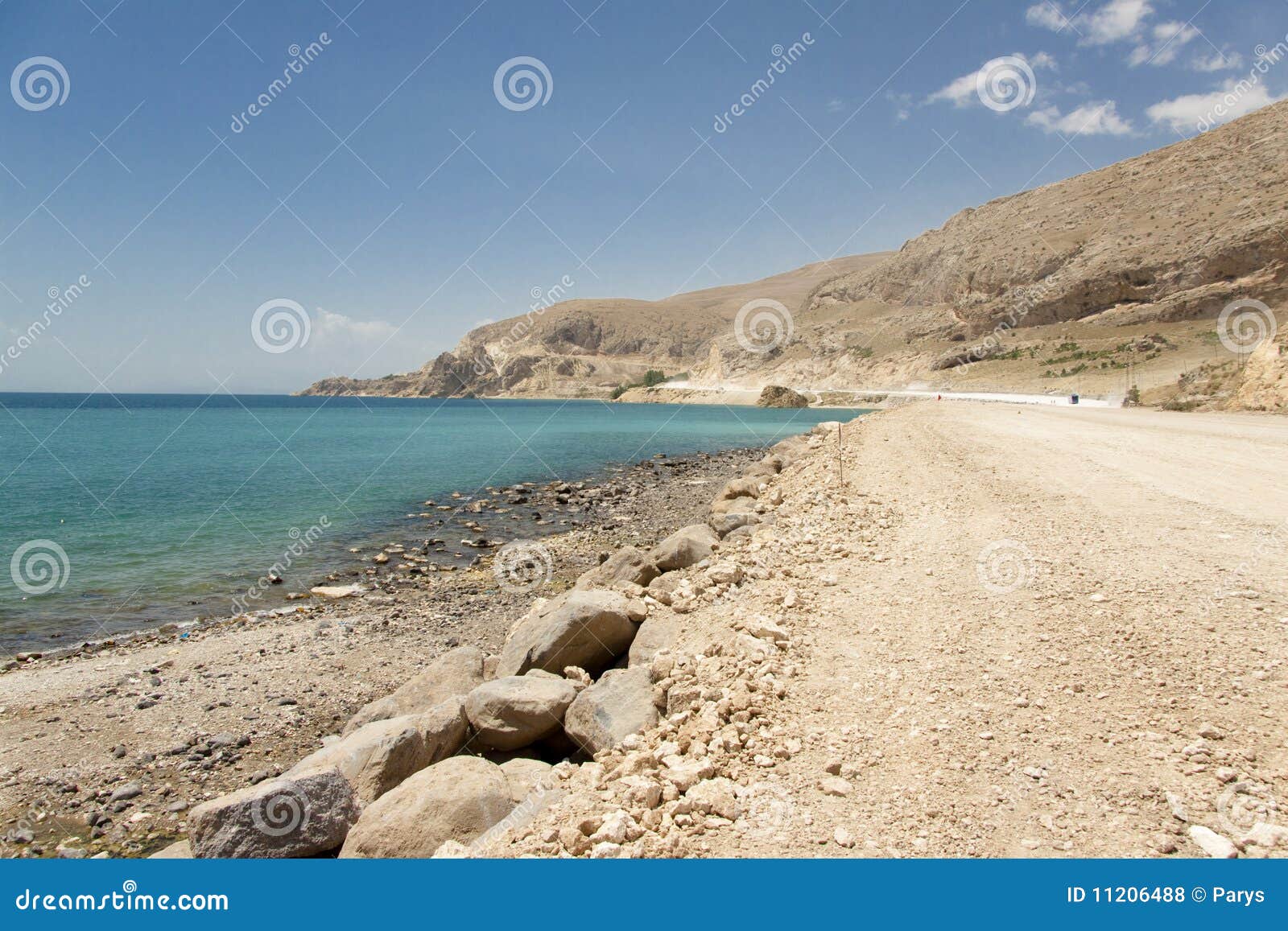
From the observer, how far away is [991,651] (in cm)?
540

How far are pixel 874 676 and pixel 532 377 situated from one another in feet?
616

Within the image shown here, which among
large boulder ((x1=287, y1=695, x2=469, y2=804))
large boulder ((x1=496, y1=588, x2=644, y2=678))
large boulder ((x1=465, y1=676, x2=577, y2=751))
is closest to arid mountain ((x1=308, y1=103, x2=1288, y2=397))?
large boulder ((x1=496, y1=588, x2=644, y2=678))

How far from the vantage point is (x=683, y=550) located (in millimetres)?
10516

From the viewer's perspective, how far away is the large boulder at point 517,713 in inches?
247

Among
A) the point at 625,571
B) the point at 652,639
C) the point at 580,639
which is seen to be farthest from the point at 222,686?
the point at 652,639

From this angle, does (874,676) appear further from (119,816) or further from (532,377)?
(532,377)

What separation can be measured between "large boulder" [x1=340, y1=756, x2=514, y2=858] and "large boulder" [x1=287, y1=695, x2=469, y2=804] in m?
0.79

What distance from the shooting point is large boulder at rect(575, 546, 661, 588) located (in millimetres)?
10273

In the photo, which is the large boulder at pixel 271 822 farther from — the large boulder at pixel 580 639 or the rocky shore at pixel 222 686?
the large boulder at pixel 580 639

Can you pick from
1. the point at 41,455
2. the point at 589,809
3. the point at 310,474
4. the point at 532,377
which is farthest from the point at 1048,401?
the point at 532,377

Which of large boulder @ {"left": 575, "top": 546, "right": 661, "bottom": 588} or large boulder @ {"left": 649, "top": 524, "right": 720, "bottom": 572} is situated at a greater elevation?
large boulder @ {"left": 649, "top": 524, "right": 720, "bottom": 572}

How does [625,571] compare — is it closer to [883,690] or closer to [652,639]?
[652,639]

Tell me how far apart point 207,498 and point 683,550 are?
938 inches

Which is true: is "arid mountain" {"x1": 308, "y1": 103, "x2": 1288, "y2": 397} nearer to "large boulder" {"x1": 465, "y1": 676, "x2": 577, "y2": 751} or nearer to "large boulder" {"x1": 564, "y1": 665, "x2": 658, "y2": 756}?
"large boulder" {"x1": 564, "y1": 665, "x2": 658, "y2": 756}
